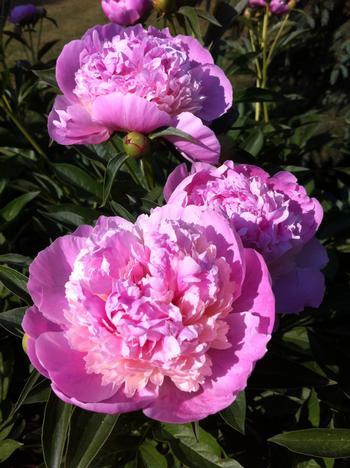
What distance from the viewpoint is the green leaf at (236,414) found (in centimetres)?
56

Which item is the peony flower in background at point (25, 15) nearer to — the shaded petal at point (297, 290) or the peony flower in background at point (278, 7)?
the peony flower in background at point (278, 7)

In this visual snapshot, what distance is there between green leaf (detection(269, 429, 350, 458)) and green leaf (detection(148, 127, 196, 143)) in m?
0.40

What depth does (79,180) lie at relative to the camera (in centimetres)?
103


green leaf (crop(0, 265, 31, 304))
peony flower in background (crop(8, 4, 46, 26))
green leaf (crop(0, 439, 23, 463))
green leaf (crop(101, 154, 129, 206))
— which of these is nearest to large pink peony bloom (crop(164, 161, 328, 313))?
green leaf (crop(101, 154, 129, 206))

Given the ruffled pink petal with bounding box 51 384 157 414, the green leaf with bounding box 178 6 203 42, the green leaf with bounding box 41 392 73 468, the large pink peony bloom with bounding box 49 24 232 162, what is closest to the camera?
the ruffled pink petal with bounding box 51 384 157 414

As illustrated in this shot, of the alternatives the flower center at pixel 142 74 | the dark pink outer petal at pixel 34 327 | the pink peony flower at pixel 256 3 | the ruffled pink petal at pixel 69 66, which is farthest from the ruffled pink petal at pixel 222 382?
the pink peony flower at pixel 256 3

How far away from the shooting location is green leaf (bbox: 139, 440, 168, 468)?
0.73 m

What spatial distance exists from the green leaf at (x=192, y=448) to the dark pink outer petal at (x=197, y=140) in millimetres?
385

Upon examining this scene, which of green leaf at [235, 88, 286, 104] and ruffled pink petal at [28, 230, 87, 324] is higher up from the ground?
ruffled pink petal at [28, 230, 87, 324]

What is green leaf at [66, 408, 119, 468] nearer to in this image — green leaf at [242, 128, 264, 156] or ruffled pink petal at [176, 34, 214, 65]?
ruffled pink petal at [176, 34, 214, 65]

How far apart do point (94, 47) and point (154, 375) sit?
1.66 feet

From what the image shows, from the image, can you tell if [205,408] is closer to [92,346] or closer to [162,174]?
[92,346]

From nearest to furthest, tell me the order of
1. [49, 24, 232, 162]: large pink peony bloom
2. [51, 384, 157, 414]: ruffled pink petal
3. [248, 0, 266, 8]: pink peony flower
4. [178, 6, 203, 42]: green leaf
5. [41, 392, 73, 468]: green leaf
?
[51, 384, 157, 414]: ruffled pink petal < [41, 392, 73, 468]: green leaf < [49, 24, 232, 162]: large pink peony bloom < [178, 6, 203, 42]: green leaf < [248, 0, 266, 8]: pink peony flower

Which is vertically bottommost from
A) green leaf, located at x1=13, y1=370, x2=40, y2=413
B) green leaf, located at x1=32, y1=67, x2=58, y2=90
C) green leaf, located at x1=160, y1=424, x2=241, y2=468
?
green leaf, located at x1=160, y1=424, x2=241, y2=468
